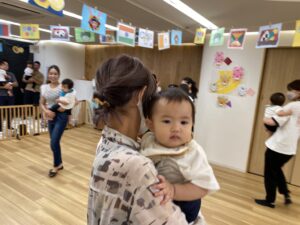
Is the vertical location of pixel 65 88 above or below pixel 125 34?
below

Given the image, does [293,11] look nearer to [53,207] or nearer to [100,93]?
[100,93]

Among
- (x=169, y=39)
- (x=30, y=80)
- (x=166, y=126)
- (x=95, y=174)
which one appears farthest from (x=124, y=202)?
(x=30, y=80)

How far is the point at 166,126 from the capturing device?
865mm

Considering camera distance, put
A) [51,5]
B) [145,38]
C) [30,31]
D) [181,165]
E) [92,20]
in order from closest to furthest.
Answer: [181,165] < [51,5] < [92,20] < [30,31] < [145,38]

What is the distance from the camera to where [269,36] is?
2.62m

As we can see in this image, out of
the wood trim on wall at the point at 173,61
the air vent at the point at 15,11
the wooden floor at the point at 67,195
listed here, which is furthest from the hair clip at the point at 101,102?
the wood trim on wall at the point at 173,61

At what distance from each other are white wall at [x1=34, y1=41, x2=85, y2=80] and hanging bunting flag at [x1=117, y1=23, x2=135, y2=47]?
4105mm

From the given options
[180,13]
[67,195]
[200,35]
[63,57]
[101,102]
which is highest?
[180,13]

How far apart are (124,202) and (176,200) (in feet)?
0.73

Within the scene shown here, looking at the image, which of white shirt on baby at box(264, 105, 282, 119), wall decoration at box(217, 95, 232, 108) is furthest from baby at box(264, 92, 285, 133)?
wall decoration at box(217, 95, 232, 108)

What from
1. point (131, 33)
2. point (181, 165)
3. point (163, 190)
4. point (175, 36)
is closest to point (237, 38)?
point (175, 36)

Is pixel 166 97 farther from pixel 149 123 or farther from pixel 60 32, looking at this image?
pixel 60 32

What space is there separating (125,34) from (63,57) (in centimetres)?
415

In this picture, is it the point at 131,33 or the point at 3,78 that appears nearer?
the point at 131,33
